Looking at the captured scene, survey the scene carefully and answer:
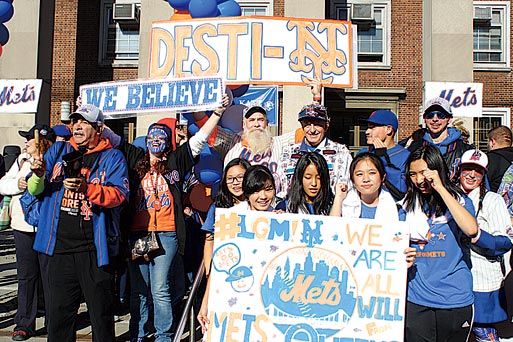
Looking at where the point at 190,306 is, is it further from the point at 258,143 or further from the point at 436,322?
the point at 436,322

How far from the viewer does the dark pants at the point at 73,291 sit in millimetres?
4277

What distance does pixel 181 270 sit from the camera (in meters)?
5.44

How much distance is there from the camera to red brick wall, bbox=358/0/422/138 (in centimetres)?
1794

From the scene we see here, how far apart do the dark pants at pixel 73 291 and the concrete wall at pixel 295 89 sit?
29.0ft

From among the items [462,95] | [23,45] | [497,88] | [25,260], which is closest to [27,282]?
[25,260]

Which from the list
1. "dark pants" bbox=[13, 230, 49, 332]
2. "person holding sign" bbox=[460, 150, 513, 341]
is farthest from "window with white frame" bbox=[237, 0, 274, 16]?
"person holding sign" bbox=[460, 150, 513, 341]

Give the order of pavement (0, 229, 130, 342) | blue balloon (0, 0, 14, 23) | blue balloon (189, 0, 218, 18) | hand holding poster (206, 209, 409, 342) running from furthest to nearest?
blue balloon (0, 0, 14, 23) < blue balloon (189, 0, 218, 18) < pavement (0, 229, 130, 342) < hand holding poster (206, 209, 409, 342)

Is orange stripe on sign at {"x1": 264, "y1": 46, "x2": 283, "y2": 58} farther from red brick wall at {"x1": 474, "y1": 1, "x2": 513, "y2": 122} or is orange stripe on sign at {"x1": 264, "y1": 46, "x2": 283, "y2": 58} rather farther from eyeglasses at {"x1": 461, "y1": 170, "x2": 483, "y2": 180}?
red brick wall at {"x1": 474, "y1": 1, "x2": 513, "y2": 122}

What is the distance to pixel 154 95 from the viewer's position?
18.2 ft

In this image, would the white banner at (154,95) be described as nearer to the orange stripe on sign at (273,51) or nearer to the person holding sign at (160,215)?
the person holding sign at (160,215)

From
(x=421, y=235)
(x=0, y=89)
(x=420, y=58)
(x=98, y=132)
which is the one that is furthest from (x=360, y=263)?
(x=420, y=58)

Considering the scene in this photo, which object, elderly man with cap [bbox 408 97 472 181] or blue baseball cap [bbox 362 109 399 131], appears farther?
blue baseball cap [bbox 362 109 399 131]

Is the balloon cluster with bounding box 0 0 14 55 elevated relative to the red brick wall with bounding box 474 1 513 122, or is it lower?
lower

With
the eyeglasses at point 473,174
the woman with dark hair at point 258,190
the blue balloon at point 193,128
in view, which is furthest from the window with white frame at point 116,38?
the eyeglasses at point 473,174
